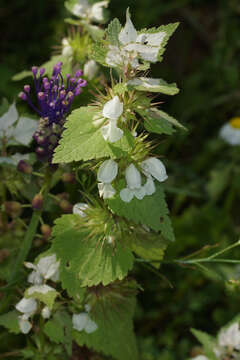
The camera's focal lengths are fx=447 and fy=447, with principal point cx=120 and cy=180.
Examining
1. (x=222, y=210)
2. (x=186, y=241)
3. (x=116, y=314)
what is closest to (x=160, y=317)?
(x=186, y=241)

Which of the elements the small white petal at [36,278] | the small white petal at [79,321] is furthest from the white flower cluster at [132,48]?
the small white petal at [79,321]

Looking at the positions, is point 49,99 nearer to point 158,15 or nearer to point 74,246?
point 74,246

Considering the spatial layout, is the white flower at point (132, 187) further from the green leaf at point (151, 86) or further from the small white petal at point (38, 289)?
the small white petal at point (38, 289)

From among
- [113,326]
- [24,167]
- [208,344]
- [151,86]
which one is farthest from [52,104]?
[208,344]

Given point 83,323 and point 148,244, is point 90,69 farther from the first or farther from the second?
point 83,323

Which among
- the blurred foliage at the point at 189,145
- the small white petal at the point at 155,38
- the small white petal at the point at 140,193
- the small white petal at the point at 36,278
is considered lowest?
the blurred foliage at the point at 189,145

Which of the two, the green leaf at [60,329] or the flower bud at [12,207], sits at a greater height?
the flower bud at [12,207]

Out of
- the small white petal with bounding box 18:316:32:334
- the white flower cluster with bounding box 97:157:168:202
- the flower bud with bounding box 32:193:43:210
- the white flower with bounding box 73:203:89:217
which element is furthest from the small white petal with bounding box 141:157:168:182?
the small white petal with bounding box 18:316:32:334
